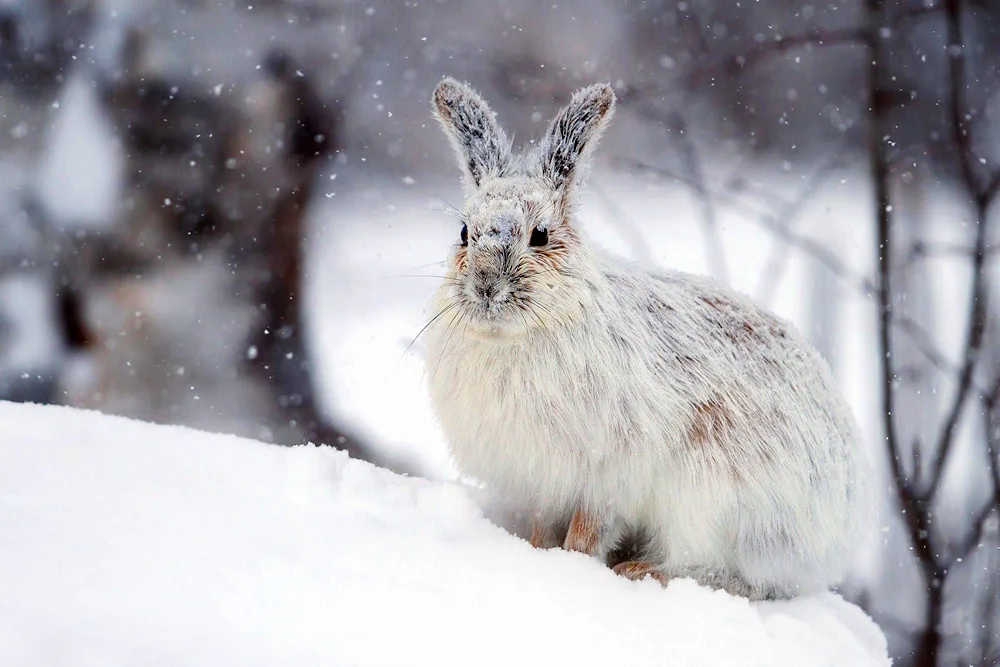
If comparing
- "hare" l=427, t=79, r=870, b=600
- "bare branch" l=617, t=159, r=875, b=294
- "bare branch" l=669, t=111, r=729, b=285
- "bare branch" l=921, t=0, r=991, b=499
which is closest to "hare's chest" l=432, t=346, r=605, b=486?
"hare" l=427, t=79, r=870, b=600

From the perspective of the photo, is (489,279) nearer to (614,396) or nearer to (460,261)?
(460,261)

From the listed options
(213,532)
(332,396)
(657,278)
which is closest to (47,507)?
(213,532)

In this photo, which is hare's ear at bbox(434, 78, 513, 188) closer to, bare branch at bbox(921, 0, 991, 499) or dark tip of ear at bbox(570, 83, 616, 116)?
dark tip of ear at bbox(570, 83, 616, 116)

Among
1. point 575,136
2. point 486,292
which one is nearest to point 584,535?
point 486,292

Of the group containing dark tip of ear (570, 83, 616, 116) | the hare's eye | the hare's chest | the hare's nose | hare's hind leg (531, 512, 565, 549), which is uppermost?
dark tip of ear (570, 83, 616, 116)

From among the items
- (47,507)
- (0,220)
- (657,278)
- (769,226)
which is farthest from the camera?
(0,220)

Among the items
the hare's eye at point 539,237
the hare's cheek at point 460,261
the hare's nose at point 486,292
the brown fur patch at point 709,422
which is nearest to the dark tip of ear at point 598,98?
the hare's eye at point 539,237

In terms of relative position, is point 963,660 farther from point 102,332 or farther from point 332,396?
point 102,332
